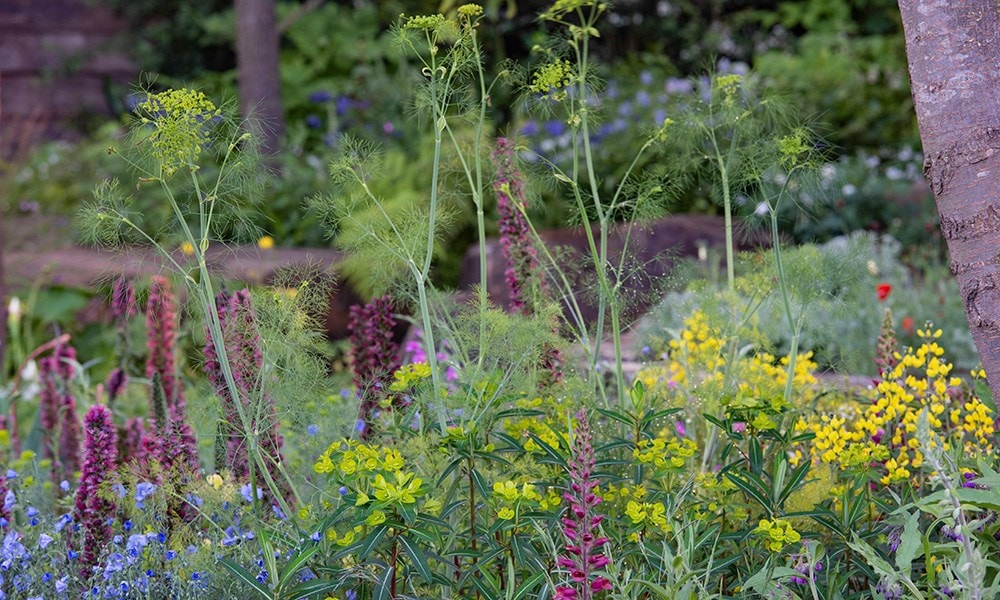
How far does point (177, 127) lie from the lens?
6.55 ft

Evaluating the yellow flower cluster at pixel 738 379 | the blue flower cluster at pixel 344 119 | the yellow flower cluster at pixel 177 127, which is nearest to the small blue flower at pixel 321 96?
the blue flower cluster at pixel 344 119

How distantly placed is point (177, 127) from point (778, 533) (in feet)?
4.19

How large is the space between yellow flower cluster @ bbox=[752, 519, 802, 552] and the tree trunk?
7326 millimetres

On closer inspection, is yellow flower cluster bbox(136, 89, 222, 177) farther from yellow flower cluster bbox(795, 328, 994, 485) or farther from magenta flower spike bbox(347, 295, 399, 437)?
yellow flower cluster bbox(795, 328, 994, 485)

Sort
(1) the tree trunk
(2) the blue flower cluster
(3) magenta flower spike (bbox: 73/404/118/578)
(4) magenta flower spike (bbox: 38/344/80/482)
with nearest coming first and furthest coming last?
(3) magenta flower spike (bbox: 73/404/118/578)
(4) magenta flower spike (bbox: 38/344/80/482)
(1) the tree trunk
(2) the blue flower cluster

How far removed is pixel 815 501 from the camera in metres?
2.28

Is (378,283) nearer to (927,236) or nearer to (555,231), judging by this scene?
(555,231)

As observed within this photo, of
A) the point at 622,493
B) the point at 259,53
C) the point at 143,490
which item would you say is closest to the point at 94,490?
the point at 143,490

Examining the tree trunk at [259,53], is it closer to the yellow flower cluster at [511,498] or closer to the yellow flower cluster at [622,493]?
the yellow flower cluster at [622,493]

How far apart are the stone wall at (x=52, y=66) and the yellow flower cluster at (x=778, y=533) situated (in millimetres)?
10800

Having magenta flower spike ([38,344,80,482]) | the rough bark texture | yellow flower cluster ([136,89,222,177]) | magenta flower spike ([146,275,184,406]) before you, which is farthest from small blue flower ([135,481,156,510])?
the rough bark texture

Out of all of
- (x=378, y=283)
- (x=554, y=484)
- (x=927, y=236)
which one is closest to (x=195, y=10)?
(x=927, y=236)

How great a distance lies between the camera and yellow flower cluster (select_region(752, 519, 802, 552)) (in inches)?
70.2

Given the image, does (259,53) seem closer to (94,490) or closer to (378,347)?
(378,347)
